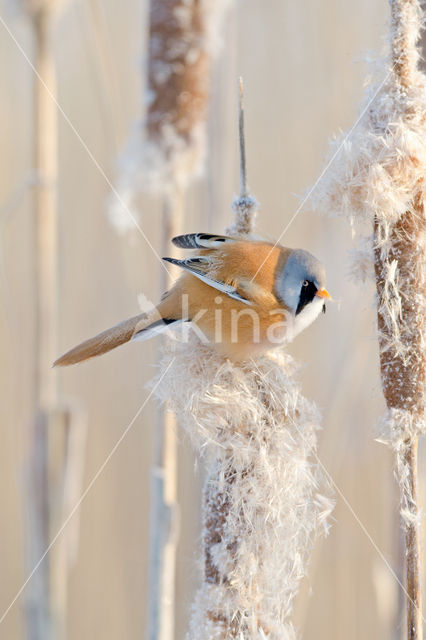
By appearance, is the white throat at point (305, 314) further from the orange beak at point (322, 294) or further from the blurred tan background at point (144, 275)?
the blurred tan background at point (144, 275)

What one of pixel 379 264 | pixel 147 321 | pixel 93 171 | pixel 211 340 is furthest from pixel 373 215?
pixel 93 171

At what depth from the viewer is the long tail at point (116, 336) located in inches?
45.6

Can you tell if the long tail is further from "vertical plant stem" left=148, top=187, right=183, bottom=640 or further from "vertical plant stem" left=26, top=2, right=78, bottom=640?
"vertical plant stem" left=26, top=2, right=78, bottom=640

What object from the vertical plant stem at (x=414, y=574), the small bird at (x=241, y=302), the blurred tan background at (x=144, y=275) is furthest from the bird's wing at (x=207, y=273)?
the blurred tan background at (x=144, y=275)

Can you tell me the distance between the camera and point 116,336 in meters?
1.18

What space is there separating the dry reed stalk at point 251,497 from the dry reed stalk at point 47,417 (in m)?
0.64

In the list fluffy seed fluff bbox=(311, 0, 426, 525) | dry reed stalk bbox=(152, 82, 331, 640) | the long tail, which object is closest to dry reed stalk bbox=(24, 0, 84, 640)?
the long tail

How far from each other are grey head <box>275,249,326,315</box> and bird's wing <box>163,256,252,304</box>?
76 mm

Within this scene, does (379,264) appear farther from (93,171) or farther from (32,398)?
(93,171)

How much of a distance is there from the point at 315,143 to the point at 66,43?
101cm

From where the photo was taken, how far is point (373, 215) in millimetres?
948

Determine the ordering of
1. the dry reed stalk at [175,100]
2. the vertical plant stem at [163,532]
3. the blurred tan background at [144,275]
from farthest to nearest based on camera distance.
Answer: the blurred tan background at [144,275] → the dry reed stalk at [175,100] → the vertical plant stem at [163,532]

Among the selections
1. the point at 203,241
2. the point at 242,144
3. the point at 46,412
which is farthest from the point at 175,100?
the point at 46,412

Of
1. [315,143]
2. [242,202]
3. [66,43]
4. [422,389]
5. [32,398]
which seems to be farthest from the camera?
[66,43]
